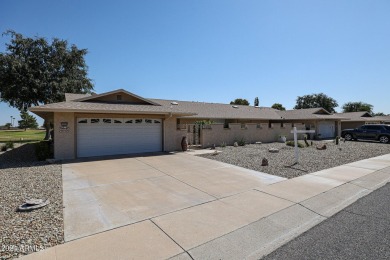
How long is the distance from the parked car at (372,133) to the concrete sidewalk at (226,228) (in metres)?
20.5

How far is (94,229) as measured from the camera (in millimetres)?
4234

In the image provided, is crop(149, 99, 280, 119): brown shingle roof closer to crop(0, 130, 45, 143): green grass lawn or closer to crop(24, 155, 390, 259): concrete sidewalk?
crop(24, 155, 390, 259): concrete sidewalk

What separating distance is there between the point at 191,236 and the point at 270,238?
142cm

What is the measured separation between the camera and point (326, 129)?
2970 centimetres

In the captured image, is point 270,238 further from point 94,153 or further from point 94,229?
point 94,153

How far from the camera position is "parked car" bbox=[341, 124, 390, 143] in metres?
22.4

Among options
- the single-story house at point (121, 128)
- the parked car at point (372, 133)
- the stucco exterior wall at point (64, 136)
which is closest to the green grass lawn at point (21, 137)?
the single-story house at point (121, 128)

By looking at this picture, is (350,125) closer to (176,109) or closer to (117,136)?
(176,109)

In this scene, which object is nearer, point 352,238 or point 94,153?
point 352,238

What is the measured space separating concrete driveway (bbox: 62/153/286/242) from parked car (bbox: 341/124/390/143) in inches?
831

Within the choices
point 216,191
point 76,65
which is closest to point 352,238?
point 216,191

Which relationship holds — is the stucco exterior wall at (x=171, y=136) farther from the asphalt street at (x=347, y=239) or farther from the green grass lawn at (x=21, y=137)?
the green grass lawn at (x=21, y=137)

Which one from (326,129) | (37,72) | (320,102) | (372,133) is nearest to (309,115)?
(326,129)

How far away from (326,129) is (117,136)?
90.4 feet
